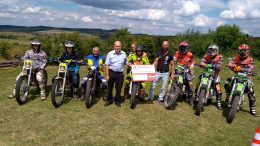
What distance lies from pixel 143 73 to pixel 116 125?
2327 millimetres

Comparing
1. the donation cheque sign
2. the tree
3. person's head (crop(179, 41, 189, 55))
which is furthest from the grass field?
the tree

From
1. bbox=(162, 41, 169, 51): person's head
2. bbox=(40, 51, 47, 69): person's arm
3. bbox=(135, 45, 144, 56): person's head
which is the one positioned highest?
bbox=(162, 41, 169, 51): person's head

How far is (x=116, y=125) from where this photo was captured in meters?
7.49

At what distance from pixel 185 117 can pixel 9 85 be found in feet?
26.2

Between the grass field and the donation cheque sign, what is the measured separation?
963mm

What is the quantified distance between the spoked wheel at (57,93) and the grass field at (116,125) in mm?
192

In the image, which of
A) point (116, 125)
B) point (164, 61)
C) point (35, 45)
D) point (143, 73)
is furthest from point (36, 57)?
point (164, 61)

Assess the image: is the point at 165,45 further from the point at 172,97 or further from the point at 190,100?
the point at 190,100

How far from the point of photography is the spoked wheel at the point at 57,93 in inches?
327

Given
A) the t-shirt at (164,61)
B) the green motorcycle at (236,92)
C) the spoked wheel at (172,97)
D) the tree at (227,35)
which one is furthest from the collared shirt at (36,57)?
the tree at (227,35)

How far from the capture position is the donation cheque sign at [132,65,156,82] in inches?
359

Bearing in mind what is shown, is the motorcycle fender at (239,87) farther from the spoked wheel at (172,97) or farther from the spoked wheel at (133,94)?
the spoked wheel at (133,94)

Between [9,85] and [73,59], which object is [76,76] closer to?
[73,59]

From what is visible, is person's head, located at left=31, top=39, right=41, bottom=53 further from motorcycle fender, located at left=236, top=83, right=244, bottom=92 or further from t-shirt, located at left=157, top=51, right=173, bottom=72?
motorcycle fender, located at left=236, top=83, right=244, bottom=92
